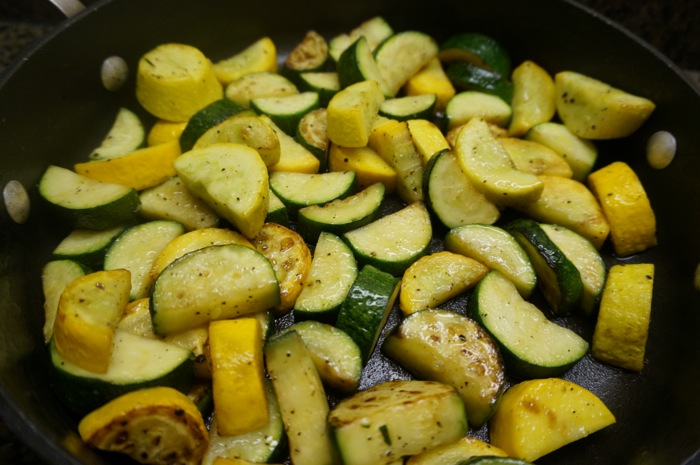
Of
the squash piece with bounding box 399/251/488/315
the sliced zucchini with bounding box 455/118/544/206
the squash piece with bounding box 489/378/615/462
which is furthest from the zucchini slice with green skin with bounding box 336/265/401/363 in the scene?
the sliced zucchini with bounding box 455/118/544/206

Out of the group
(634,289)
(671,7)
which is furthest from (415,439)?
(671,7)

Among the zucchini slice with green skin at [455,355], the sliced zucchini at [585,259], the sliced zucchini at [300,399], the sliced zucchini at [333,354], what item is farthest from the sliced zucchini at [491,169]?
the sliced zucchini at [300,399]

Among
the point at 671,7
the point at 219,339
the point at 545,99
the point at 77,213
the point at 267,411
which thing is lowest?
the point at 267,411

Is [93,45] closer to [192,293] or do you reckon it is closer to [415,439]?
[192,293]

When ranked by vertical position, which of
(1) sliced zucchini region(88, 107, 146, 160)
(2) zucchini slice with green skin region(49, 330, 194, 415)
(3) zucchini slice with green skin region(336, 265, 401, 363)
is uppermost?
(1) sliced zucchini region(88, 107, 146, 160)

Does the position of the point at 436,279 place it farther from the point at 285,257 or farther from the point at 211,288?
the point at 211,288

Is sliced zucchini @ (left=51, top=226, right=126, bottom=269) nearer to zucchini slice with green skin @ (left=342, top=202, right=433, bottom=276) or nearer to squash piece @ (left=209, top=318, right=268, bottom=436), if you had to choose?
squash piece @ (left=209, top=318, right=268, bottom=436)

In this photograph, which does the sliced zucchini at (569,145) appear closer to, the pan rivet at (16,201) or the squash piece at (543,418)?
the squash piece at (543,418)
